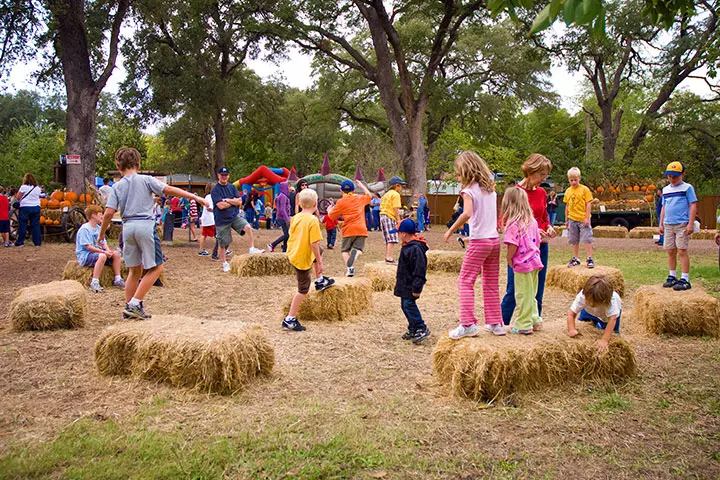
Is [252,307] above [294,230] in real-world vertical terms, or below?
below

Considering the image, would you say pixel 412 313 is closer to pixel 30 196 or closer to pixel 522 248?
pixel 522 248

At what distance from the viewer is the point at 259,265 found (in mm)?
11016

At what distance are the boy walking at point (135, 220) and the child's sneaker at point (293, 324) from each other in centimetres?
156

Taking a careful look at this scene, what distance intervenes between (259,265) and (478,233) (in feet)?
21.9

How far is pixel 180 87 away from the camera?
88.1ft

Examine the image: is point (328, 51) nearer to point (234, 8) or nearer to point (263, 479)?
point (234, 8)

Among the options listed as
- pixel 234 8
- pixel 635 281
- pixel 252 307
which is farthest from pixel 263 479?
pixel 234 8

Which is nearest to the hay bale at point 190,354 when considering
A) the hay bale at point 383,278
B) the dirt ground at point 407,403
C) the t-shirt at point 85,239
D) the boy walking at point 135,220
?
the dirt ground at point 407,403

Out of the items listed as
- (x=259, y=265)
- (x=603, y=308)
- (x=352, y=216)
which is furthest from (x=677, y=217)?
(x=259, y=265)

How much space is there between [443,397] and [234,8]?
935 inches

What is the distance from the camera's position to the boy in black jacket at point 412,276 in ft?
19.5

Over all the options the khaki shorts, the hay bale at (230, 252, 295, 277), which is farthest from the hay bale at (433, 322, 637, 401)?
the hay bale at (230, 252, 295, 277)

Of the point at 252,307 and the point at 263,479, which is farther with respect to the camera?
the point at 252,307

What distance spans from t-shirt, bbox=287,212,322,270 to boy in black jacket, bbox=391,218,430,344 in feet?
3.40
